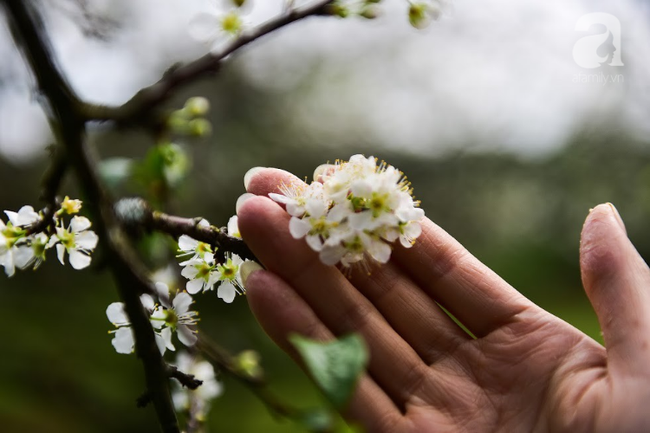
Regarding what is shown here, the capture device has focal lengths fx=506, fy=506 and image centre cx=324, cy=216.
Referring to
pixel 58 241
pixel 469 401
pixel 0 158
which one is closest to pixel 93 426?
pixel 0 158

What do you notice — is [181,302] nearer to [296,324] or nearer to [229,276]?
[229,276]

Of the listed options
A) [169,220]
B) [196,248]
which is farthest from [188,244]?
[169,220]

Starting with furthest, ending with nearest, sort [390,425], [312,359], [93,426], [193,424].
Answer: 1. [93,426]
2. [193,424]
3. [390,425]
4. [312,359]

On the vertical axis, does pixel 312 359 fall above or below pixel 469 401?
above

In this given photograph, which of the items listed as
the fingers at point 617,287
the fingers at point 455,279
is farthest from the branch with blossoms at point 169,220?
the fingers at point 617,287

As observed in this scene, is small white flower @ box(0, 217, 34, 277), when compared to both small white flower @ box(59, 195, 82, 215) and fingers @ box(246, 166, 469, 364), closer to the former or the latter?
small white flower @ box(59, 195, 82, 215)

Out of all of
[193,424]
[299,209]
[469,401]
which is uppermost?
[299,209]

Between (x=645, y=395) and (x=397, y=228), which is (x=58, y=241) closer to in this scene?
(x=397, y=228)

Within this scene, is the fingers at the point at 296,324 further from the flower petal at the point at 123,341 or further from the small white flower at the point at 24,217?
the small white flower at the point at 24,217
